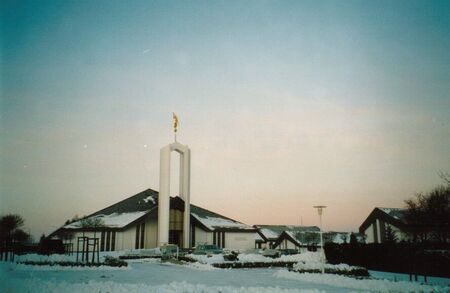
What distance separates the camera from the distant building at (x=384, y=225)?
46275 millimetres

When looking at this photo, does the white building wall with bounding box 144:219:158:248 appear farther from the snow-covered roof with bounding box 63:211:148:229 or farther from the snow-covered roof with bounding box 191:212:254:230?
the snow-covered roof with bounding box 191:212:254:230

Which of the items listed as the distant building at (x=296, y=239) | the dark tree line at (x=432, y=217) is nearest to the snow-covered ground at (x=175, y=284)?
the dark tree line at (x=432, y=217)

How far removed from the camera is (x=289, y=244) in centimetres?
7612

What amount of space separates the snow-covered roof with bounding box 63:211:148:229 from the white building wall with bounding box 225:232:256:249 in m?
12.8

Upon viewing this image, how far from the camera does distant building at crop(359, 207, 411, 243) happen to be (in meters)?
46.3

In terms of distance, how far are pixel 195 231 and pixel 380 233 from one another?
2522cm

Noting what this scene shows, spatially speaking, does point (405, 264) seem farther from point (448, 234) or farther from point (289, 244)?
point (289, 244)

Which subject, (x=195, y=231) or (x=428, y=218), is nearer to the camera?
(x=428, y=218)

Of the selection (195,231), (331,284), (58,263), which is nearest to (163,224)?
(195,231)

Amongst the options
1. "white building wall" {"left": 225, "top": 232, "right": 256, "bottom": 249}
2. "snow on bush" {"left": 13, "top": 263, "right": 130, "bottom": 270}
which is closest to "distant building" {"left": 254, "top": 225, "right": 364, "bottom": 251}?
"white building wall" {"left": 225, "top": 232, "right": 256, "bottom": 249}

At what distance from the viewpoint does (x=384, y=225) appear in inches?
1951

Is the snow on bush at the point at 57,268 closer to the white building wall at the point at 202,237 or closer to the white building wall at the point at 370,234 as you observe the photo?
the white building wall at the point at 202,237

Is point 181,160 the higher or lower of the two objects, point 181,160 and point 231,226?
the higher

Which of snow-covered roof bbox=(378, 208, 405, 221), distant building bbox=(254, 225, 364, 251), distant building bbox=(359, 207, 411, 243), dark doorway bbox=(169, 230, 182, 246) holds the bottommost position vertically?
distant building bbox=(254, 225, 364, 251)
